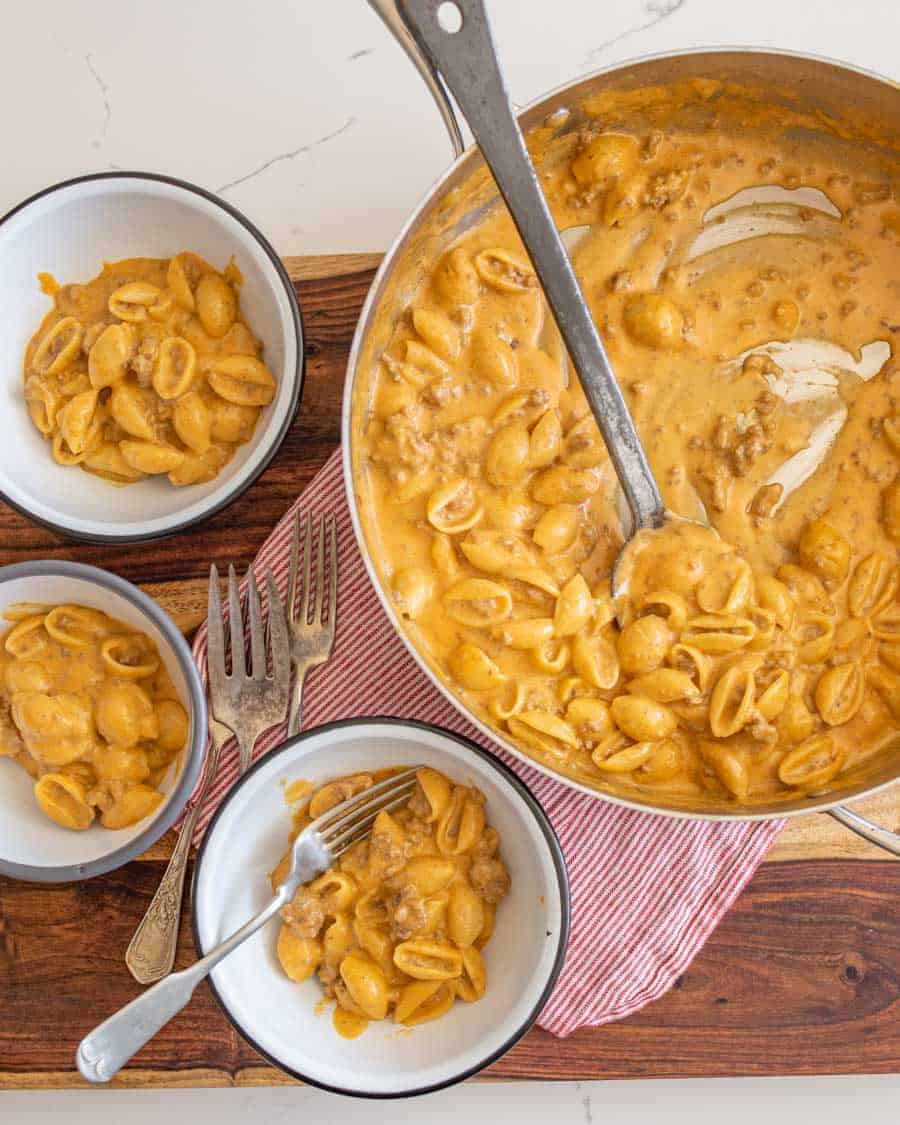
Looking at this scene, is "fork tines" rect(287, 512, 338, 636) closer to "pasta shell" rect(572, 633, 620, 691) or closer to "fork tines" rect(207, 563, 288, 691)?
"fork tines" rect(207, 563, 288, 691)

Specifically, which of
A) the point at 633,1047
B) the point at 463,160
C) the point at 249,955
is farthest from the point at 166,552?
the point at 633,1047

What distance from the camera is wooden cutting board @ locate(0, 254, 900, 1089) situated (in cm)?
201

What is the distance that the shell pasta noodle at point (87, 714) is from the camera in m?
1.85

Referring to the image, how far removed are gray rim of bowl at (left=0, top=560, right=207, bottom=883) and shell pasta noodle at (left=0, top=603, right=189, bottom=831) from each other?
0.21 ft

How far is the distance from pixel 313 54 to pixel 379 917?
1.61 m

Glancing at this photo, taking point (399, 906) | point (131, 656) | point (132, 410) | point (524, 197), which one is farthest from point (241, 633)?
point (524, 197)

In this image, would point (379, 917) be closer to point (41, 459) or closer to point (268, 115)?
point (41, 459)

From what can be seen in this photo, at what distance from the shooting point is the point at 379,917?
1.88 metres

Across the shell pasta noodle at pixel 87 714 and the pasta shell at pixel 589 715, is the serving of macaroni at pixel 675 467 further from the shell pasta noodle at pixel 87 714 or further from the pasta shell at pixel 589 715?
the shell pasta noodle at pixel 87 714

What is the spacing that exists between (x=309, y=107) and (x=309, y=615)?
998mm

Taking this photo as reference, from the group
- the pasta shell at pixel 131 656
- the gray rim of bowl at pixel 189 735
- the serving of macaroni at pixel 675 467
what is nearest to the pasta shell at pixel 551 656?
the serving of macaroni at pixel 675 467

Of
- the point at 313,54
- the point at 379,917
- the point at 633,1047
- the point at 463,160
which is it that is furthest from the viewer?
the point at 313,54

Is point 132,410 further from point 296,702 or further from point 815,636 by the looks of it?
point 815,636

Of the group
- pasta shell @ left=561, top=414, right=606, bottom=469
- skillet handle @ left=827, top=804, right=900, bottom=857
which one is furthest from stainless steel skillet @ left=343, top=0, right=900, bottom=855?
pasta shell @ left=561, top=414, right=606, bottom=469
